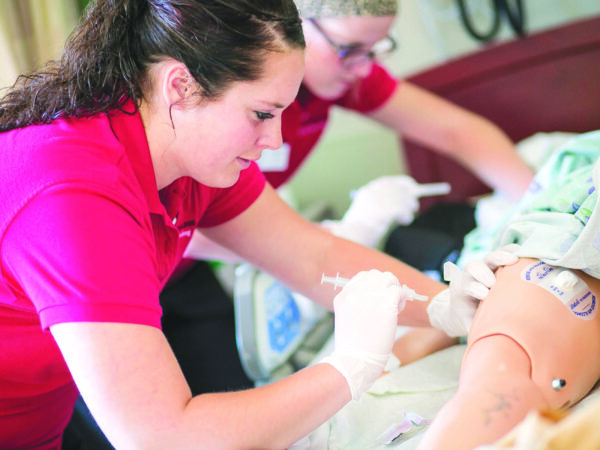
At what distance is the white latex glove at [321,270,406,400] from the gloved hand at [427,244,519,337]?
0.12 m

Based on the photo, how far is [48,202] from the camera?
0.89 metres

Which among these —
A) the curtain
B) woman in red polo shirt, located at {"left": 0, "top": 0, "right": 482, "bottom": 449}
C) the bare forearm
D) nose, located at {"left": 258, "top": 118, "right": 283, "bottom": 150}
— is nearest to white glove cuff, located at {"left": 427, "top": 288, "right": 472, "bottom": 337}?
woman in red polo shirt, located at {"left": 0, "top": 0, "right": 482, "bottom": 449}

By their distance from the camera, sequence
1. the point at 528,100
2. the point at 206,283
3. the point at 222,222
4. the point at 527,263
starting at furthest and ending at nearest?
the point at 528,100 < the point at 206,283 < the point at 222,222 < the point at 527,263

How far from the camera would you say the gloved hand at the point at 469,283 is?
1.15 meters

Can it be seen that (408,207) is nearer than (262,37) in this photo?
No

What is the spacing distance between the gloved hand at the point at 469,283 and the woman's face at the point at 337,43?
704mm

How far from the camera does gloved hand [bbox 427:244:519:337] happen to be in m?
1.15

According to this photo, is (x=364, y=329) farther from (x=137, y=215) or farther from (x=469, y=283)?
(x=137, y=215)

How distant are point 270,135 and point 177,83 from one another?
0.18 metres

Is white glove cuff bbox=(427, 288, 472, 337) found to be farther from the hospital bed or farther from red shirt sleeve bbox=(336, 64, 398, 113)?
the hospital bed

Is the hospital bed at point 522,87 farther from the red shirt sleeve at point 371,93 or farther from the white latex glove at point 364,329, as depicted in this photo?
the white latex glove at point 364,329

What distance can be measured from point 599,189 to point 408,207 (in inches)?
38.3

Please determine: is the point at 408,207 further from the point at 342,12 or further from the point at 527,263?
the point at 527,263

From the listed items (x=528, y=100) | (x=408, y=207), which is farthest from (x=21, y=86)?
(x=528, y=100)
